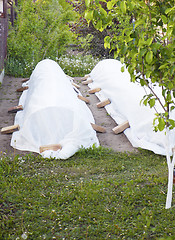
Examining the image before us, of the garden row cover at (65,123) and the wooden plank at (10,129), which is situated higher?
the garden row cover at (65,123)

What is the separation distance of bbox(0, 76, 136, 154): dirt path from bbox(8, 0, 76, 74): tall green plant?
1.27 metres

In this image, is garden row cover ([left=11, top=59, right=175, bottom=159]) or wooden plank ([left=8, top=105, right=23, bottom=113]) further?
wooden plank ([left=8, top=105, right=23, bottom=113])

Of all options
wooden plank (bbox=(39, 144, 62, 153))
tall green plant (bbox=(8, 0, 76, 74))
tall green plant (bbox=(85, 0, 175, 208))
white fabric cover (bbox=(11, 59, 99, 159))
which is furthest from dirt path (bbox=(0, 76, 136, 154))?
tall green plant (bbox=(85, 0, 175, 208))

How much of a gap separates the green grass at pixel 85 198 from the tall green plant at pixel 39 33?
6690 millimetres

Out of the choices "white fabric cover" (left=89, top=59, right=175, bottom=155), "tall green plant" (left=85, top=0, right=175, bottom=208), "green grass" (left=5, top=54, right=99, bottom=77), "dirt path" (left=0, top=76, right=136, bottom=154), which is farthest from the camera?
"green grass" (left=5, top=54, right=99, bottom=77)

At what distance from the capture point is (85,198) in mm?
3758

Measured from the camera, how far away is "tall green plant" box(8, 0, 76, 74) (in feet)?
35.7

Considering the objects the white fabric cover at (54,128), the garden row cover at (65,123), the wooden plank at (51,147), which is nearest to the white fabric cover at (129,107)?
the garden row cover at (65,123)

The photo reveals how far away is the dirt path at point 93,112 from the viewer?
5.60 m

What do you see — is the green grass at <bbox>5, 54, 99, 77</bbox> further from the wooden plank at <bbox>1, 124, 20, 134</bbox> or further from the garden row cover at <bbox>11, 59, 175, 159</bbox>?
the wooden plank at <bbox>1, 124, 20, 134</bbox>

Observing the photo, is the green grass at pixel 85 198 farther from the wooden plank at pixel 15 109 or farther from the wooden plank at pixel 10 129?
the wooden plank at pixel 15 109

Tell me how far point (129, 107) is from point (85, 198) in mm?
3077

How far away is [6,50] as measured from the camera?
423 inches

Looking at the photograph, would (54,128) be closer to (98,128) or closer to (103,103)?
(98,128)
